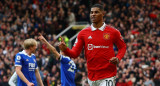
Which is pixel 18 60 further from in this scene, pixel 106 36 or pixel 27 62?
pixel 106 36

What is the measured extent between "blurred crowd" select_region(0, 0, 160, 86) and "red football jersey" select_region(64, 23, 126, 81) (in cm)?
792

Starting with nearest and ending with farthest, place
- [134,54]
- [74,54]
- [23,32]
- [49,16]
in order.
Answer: [74,54] < [134,54] < [23,32] < [49,16]

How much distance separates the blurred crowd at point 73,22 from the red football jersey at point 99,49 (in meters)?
7.92

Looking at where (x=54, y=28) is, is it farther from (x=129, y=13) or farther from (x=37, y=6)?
(x=129, y=13)

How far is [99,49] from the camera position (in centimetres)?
695

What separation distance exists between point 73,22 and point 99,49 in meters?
16.8

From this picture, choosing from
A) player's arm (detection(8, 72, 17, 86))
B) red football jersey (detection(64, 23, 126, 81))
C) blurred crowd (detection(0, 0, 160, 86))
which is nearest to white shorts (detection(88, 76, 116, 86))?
red football jersey (detection(64, 23, 126, 81))

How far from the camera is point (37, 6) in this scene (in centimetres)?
2455

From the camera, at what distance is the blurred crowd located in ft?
53.2

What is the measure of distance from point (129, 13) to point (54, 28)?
4.63 meters

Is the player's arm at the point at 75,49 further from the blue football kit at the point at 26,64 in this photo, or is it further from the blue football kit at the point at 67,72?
the blue football kit at the point at 67,72

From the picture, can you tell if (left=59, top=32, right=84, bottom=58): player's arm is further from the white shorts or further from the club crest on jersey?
the white shorts

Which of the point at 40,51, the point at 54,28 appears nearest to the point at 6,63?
the point at 40,51

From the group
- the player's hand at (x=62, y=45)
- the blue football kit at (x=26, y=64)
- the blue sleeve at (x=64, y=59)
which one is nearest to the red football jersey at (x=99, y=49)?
the player's hand at (x=62, y=45)
